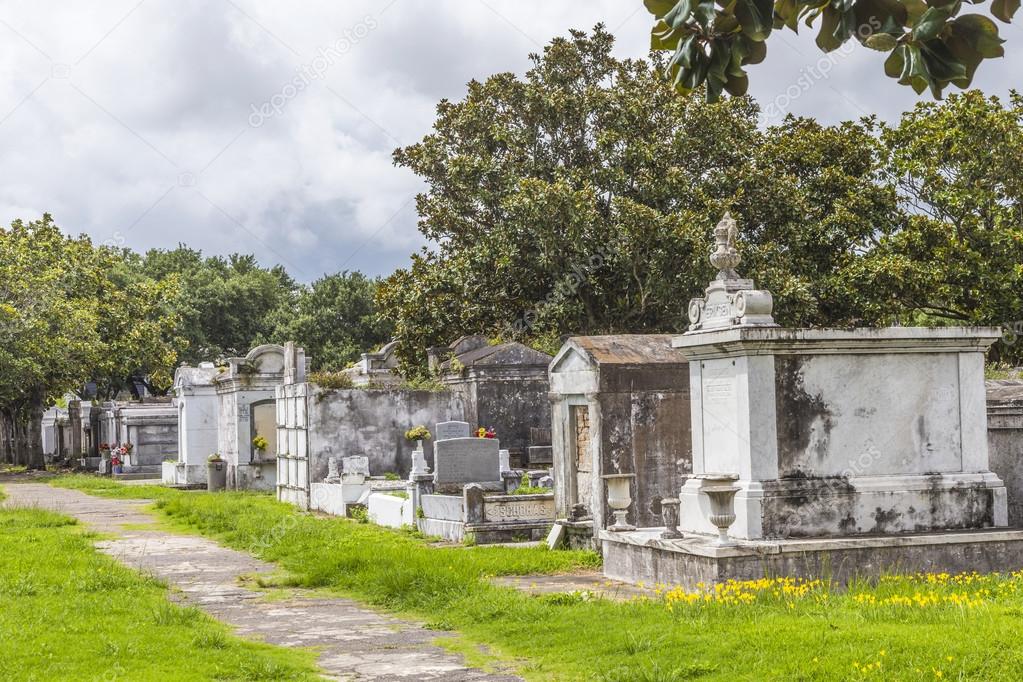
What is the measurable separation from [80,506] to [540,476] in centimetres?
1025

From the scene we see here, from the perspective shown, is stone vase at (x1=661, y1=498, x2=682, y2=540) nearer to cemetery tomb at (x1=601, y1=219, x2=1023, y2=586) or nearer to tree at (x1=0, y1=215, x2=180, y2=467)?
cemetery tomb at (x1=601, y1=219, x2=1023, y2=586)

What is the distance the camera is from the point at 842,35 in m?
3.86

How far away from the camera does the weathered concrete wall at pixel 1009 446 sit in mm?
13031

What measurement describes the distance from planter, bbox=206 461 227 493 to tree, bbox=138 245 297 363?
26093mm

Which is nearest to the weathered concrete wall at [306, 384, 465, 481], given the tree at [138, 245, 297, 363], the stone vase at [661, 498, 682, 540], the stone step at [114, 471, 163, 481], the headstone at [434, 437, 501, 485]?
the headstone at [434, 437, 501, 485]

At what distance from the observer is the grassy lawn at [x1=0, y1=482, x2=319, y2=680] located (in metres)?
7.85

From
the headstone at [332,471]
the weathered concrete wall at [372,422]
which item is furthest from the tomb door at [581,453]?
the weathered concrete wall at [372,422]

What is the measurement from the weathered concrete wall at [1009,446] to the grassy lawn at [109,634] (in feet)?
27.2

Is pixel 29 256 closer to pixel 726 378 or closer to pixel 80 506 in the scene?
pixel 80 506

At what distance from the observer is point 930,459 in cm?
1182

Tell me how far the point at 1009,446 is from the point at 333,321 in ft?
154

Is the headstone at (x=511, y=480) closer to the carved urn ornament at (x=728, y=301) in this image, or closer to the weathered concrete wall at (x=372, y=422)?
the weathered concrete wall at (x=372, y=422)

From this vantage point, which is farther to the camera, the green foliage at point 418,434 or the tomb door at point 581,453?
the green foliage at point 418,434

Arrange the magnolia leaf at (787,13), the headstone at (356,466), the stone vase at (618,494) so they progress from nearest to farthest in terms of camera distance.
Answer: the magnolia leaf at (787,13)
the stone vase at (618,494)
the headstone at (356,466)
